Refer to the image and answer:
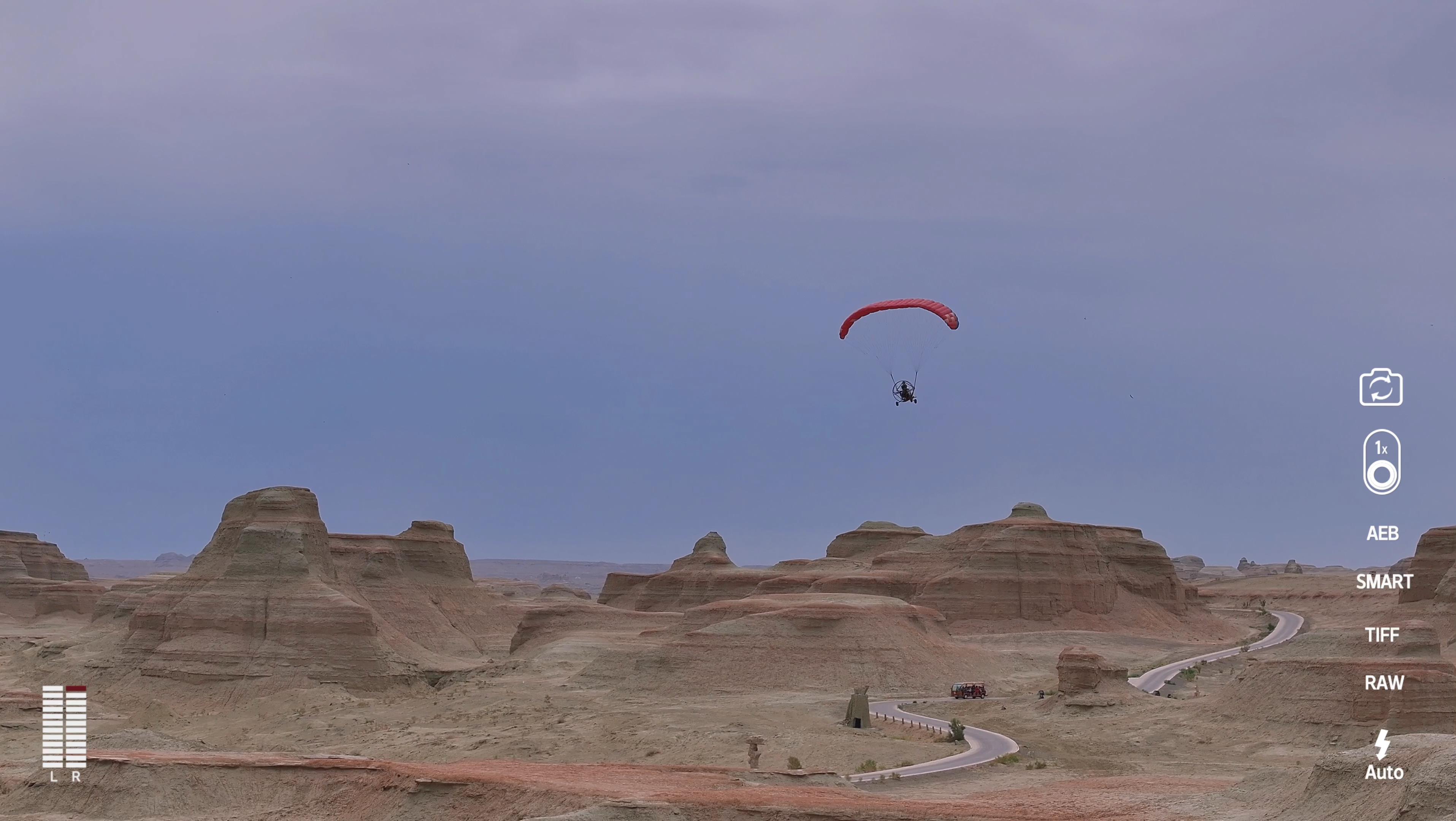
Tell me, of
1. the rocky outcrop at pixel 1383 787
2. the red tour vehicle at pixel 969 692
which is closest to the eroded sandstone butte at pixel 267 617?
the red tour vehicle at pixel 969 692

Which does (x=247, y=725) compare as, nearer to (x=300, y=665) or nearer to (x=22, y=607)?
(x=300, y=665)

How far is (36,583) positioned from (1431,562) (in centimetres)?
10789

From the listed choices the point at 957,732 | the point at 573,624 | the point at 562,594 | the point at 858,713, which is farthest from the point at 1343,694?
the point at 562,594

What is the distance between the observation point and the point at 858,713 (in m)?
55.7

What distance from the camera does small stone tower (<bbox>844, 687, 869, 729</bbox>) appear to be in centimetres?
5522

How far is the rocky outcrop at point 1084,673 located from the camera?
59469 millimetres

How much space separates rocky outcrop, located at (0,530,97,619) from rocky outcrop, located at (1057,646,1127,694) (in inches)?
3438

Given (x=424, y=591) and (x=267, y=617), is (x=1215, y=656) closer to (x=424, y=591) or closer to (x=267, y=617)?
(x=424, y=591)

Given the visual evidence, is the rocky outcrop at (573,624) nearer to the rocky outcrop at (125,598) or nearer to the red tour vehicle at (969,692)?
the rocky outcrop at (125,598)

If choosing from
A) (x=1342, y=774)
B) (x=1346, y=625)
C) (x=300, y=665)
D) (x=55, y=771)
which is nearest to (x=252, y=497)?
(x=300, y=665)

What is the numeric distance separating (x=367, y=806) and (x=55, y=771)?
34.6 ft

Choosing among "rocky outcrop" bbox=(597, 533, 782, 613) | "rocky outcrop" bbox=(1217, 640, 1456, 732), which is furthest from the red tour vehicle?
"rocky outcrop" bbox=(597, 533, 782, 613)

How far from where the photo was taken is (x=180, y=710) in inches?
2581

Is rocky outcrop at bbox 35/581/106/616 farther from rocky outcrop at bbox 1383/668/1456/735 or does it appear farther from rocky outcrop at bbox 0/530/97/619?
rocky outcrop at bbox 1383/668/1456/735
